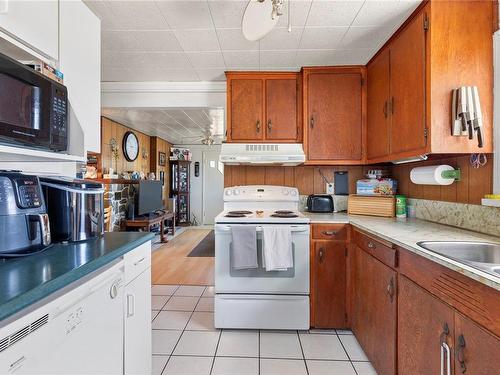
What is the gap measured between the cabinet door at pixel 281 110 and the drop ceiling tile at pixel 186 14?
2.98 ft

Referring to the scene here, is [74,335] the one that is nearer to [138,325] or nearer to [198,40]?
[138,325]

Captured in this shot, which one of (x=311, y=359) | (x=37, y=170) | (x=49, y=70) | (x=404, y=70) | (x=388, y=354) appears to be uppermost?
(x=404, y=70)

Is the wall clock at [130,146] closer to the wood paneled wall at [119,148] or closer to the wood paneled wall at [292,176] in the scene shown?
the wood paneled wall at [119,148]

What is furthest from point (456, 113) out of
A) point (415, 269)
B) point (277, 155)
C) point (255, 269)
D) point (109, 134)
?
point (109, 134)

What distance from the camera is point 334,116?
259cm

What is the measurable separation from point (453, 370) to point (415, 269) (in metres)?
0.39

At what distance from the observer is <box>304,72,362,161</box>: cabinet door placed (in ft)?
8.46

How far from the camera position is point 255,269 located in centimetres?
214

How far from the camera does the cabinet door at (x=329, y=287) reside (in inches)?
85.7

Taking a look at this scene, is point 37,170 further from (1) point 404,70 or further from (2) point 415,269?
(1) point 404,70

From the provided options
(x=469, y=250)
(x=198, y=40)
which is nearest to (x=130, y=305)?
(x=469, y=250)

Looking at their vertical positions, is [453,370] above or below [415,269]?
below

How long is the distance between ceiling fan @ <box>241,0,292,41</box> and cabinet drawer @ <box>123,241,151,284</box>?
1.23 metres

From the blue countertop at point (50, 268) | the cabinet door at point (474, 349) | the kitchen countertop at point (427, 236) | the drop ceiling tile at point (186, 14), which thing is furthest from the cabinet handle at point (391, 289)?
the drop ceiling tile at point (186, 14)
